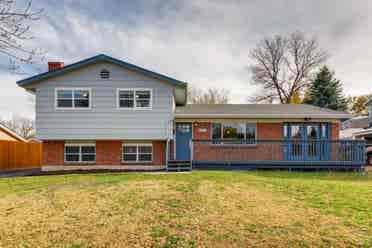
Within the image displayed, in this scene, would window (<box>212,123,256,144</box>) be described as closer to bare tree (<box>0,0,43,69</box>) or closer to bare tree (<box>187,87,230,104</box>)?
bare tree (<box>0,0,43,69</box>)

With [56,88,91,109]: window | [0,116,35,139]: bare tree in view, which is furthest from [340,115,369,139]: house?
[0,116,35,139]: bare tree

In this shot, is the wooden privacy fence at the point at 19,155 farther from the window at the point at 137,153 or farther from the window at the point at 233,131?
the window at the point at 233,131

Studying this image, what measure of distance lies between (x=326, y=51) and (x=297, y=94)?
23.1 feet

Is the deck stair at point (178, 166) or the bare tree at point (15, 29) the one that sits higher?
the bare tree at point (15, 29)

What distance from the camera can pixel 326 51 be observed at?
102 feet

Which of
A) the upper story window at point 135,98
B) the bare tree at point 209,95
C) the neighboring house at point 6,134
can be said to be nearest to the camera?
the upper story window at point 135,98

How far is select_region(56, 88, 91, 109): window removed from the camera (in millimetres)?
12086

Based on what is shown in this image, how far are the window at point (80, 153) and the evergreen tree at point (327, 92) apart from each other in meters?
24.5

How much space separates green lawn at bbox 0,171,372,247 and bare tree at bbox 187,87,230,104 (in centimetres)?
2723

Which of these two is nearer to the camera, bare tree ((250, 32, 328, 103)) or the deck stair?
the deck stair

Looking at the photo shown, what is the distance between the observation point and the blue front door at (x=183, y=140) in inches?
525

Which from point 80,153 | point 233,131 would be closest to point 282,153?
point 233,131

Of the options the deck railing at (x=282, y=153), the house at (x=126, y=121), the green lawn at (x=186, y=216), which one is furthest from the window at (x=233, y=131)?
the green lawn at (x=186, y=216)

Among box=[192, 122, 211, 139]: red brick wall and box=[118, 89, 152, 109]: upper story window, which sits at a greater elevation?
box=[118, 89, 152, 109]: upper story window
